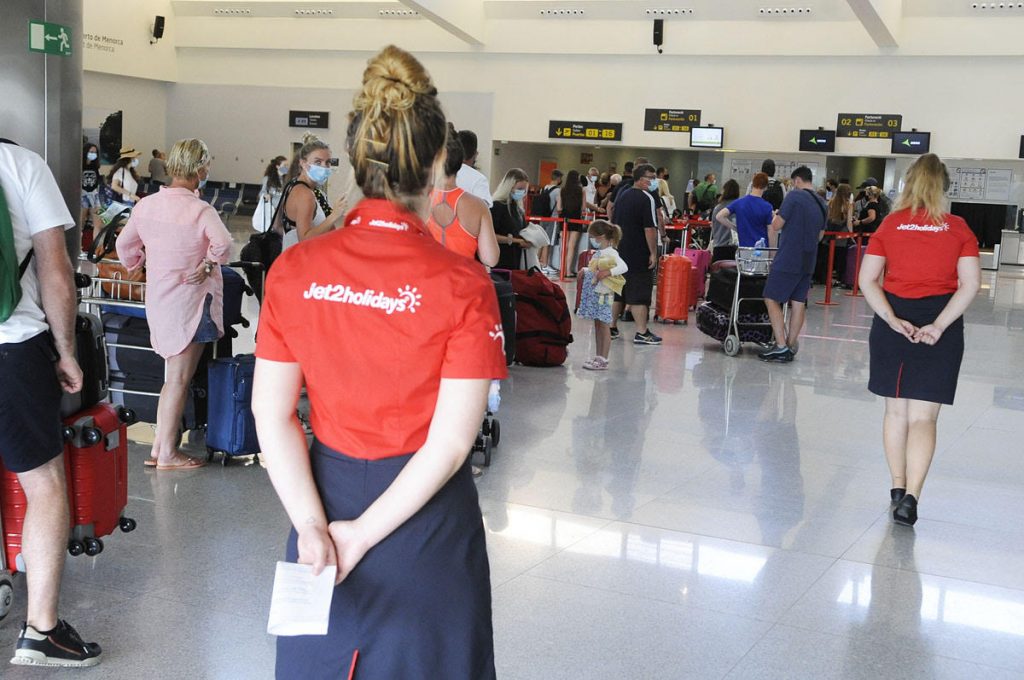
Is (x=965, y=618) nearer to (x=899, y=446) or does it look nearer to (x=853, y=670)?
(x=853, y=670)

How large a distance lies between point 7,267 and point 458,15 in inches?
763

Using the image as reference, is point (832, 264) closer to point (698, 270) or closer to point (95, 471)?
point (698, 270)

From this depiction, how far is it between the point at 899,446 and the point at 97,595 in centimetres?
350

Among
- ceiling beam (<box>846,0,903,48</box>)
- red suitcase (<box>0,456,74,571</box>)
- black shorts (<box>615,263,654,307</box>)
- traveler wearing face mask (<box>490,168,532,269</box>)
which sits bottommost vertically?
red suitcase (<box>0,456,74,571</box>)

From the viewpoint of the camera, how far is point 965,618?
Result: 3.81 meters

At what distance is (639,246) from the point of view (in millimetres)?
10094

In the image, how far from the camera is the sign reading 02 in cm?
2034

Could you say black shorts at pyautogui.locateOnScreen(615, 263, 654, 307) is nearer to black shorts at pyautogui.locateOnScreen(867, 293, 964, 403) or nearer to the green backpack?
black shorts at pyautogui.locateOnScreen(867, 293, 964, 403)

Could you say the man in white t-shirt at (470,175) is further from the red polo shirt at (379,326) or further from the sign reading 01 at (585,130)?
the sign reading 01 at (585,130)

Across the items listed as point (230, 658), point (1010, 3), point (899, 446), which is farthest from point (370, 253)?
point (1010, 3)

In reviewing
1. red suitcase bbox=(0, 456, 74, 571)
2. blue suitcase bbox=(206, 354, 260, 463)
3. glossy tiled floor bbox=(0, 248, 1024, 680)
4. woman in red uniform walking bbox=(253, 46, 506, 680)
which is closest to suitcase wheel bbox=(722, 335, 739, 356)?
glossy tiled floor bbox=(0, 248, 1024, 680)

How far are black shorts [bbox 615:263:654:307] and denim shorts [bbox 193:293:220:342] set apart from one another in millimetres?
5567

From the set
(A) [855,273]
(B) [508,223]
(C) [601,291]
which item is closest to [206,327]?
(B) [508,223]

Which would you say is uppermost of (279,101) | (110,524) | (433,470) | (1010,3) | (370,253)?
(1010,3)
